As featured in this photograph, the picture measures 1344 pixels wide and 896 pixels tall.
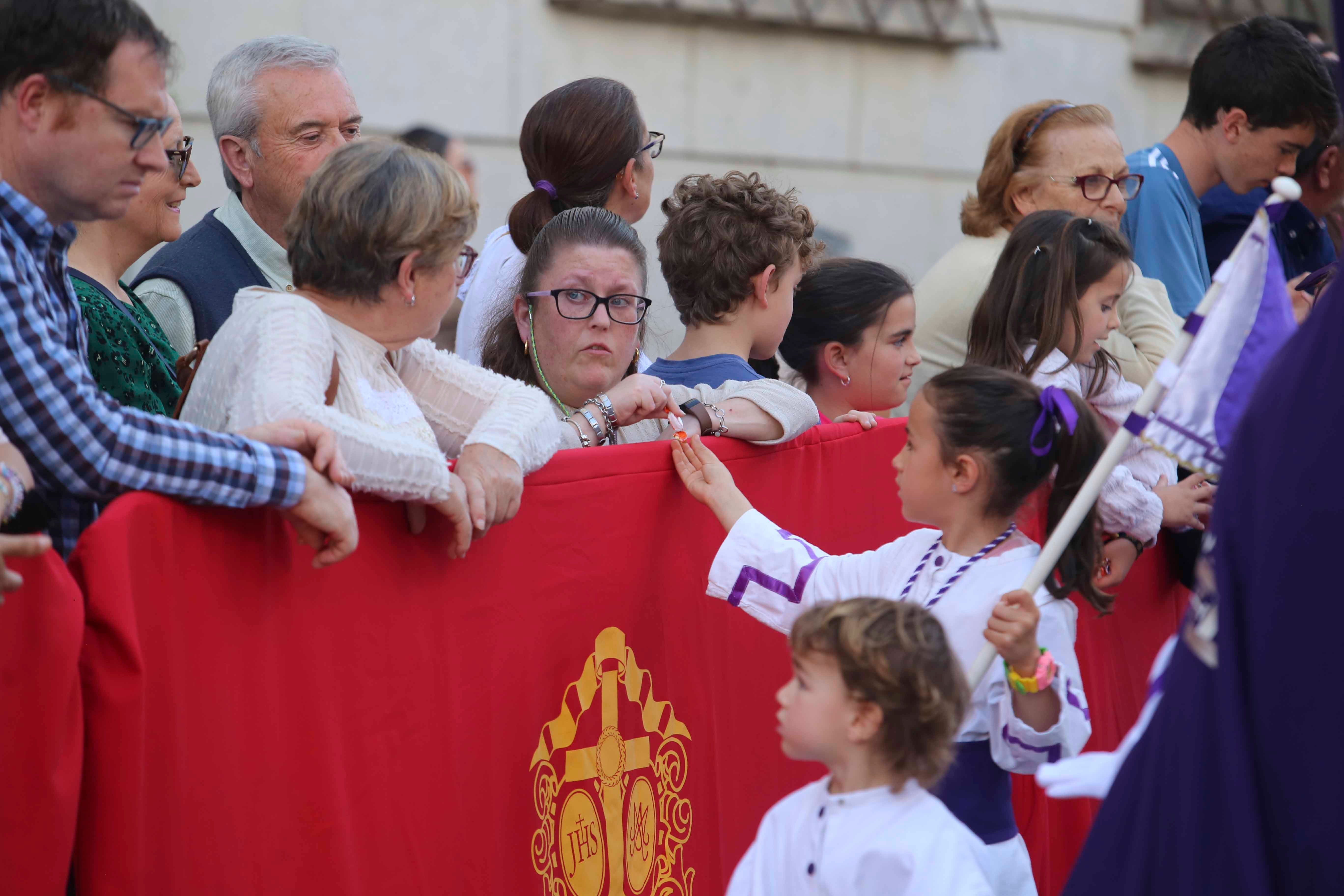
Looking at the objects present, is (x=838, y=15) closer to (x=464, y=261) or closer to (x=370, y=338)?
(x=464, y=261)

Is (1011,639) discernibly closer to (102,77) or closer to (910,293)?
(102,77)

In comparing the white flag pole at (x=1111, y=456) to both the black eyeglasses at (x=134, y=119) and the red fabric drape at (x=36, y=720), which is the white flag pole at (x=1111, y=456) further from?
the black eyeglasses at (x=134, y=119)

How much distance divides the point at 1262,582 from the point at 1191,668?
0.16 meters

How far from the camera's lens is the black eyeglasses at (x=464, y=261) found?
8.91 ft

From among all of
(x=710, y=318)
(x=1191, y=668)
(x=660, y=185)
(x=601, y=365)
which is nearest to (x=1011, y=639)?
(x=1191, y=668)

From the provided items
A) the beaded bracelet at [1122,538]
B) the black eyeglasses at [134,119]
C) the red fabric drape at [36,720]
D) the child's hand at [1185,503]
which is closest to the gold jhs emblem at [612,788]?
the red fabric drape at [36,720]

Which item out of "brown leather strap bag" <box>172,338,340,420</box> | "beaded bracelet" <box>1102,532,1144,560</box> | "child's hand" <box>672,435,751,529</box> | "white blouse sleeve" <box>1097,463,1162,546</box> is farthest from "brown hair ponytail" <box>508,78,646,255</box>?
"beaded bracelet" <box>1102,532,1144,560</box>

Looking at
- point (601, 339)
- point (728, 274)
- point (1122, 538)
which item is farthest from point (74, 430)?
point (1122, 538)

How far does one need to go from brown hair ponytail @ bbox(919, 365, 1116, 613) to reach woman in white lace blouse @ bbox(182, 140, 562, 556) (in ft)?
2.84

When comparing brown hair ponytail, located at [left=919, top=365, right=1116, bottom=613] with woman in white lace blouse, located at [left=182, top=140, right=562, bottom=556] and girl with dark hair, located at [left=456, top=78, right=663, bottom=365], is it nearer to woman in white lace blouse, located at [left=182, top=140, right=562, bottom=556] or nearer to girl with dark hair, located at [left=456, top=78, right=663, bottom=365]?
woman in white lace blouse, located at [left=182, top=140, right=562, bottom=556]

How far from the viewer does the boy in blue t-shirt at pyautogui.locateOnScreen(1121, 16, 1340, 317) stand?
17.2ft

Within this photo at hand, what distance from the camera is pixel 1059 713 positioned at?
2.65 metres

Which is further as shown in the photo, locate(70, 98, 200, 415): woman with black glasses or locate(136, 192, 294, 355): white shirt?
locate(136, 192, 294, 355): white shirt

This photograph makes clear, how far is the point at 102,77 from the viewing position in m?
2.19
